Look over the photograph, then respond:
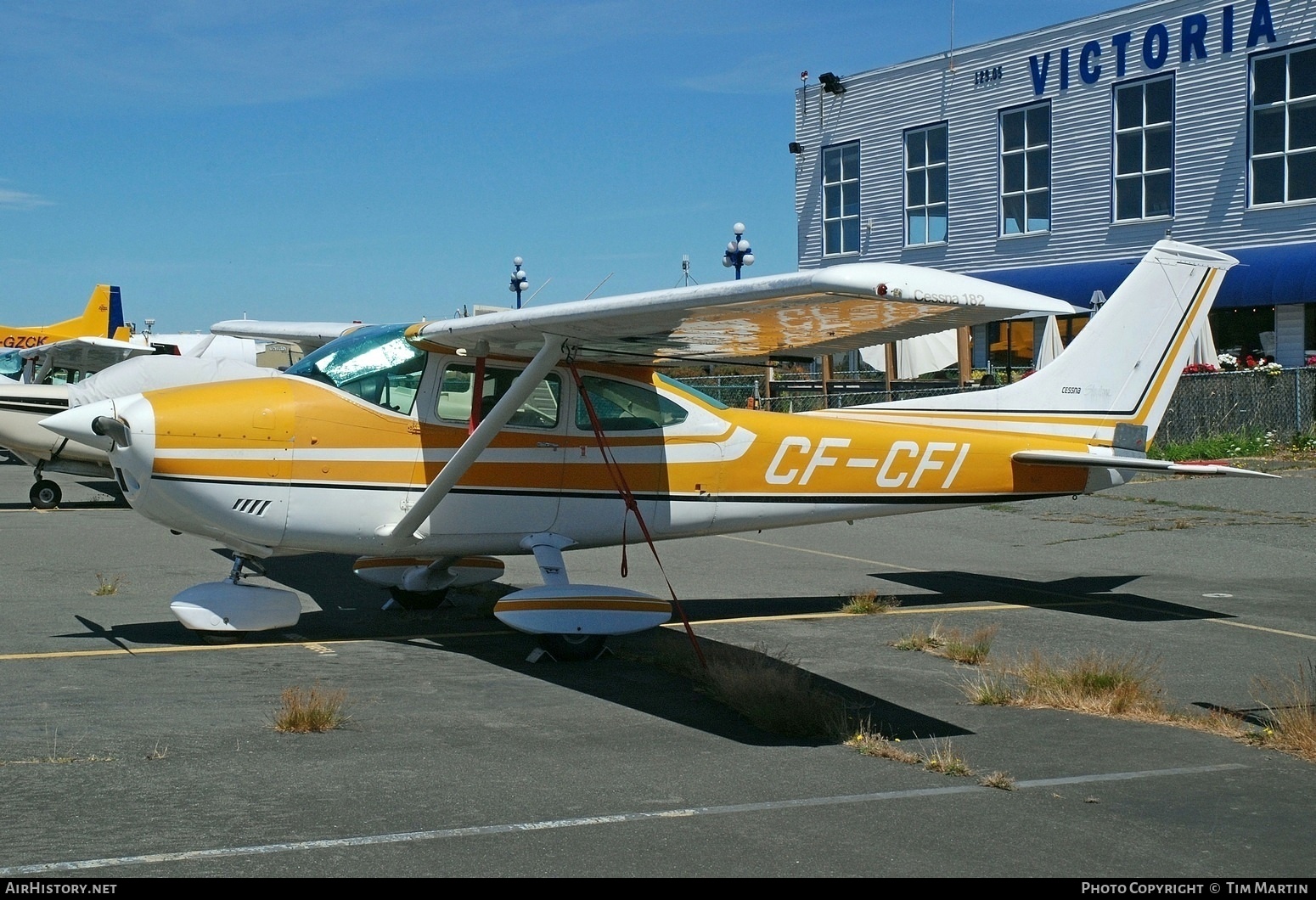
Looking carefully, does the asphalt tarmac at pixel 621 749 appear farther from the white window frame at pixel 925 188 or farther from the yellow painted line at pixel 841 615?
the white window frame at pixel 925 188

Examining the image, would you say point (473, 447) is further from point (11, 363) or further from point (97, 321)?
point (97, 321)

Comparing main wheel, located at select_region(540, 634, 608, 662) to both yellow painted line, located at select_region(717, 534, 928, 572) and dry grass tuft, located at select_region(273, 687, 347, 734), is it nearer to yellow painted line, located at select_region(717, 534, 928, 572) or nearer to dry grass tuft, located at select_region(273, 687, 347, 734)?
dry grass tuft, located at select_region(273, 687, 347, 734)

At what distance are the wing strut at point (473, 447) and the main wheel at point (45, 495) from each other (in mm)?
11418

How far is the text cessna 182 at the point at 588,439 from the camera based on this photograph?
25.9ft

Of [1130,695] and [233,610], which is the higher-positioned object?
[233,610]

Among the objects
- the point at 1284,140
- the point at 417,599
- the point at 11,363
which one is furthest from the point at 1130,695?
the point at 1284,140

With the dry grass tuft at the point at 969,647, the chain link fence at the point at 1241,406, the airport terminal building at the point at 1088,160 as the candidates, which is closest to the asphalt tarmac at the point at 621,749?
the dry grass tuft at the point at 969,647

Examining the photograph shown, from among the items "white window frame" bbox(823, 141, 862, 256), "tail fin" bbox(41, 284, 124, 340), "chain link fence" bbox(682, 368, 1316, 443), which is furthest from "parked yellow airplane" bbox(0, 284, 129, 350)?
"chain link fence" bbox(682, 368, 1316, 443)

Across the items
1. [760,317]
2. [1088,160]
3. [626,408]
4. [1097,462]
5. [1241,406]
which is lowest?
[1097,462]

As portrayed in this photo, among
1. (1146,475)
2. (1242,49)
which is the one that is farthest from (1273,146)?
(1146,475)

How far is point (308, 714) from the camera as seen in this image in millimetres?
6301

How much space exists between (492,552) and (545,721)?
2619 mm

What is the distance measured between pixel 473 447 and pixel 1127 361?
5.86 m

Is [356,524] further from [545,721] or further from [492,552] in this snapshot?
[545,721]
